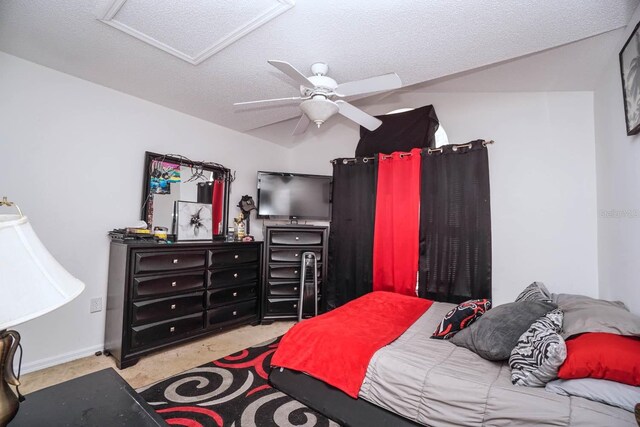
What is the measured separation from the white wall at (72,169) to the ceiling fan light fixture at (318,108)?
1.80m

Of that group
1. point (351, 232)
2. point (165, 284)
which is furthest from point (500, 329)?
point (165, 284)

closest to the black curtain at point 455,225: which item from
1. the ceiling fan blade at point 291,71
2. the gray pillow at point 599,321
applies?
the gray pillow at point 599,321

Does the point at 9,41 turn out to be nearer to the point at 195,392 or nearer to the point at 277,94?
the point at 277,94

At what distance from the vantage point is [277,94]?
8.75ft

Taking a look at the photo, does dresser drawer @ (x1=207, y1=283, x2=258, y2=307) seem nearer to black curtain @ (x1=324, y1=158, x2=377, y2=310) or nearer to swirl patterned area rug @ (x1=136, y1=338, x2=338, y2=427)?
swirl patterned area rug @ (x1=136, y1=338, x2=338, y2=427)

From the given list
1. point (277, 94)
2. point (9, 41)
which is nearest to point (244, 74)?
point (277, 94)

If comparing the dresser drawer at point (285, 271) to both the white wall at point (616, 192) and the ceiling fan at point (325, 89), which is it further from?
the white wall at point (616, 192)

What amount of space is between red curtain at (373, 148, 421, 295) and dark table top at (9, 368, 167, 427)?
2579 millimetres

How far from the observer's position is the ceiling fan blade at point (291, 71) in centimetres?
164

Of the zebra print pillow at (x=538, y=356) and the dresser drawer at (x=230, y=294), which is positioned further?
the dresser drawer at (x=230, y=294)

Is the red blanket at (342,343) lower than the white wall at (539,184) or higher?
lower

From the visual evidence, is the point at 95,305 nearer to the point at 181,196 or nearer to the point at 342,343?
the point at 181,196

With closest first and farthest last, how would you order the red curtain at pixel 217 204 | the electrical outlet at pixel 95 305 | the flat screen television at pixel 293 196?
the electrical outlet at pixel 95 305
the red curtain at pixel 217 204
the flat screen television at pixel 293 196

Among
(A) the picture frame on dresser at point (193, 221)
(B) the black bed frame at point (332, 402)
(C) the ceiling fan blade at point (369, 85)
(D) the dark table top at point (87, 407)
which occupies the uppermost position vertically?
(C) the ceiling fan blade at point (369, 85)
